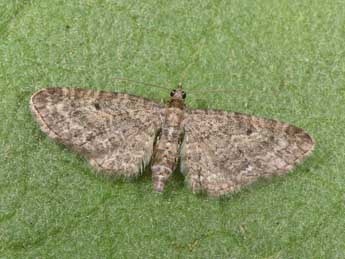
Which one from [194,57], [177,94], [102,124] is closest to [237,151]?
[177,94]

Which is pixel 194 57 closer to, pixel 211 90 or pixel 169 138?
pixel 211 90

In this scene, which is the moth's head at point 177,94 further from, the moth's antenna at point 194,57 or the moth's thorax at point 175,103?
the moth's antenna at point 194,57

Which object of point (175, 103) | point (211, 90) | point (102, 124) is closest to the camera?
point (102, 124)

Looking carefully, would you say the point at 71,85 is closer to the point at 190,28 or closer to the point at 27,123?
the point at 27,123

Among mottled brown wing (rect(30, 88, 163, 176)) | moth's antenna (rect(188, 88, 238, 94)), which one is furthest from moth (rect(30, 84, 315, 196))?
moth's antenna (rect(188, 88, 238, 94))

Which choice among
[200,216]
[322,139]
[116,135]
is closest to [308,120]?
[322,139]

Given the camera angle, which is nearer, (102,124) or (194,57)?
(102,124)

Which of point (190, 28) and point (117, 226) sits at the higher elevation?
point (190, 28)
